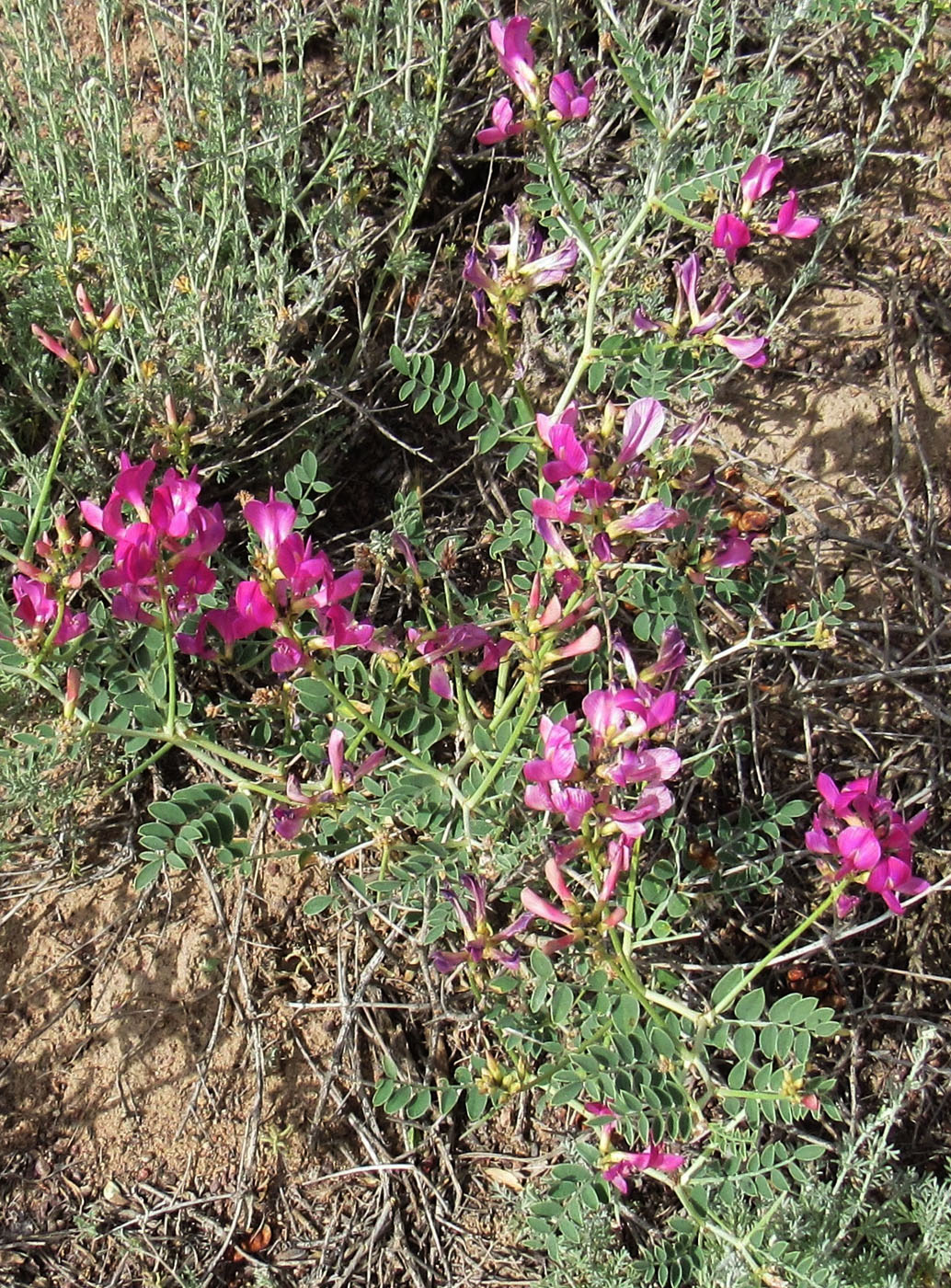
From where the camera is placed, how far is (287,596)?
5.57 feet

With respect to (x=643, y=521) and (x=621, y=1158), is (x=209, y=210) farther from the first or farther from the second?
(x=621, y=1158)

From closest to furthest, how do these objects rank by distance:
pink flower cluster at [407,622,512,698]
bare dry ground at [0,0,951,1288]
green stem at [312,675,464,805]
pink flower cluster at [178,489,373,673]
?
1. pink flower cluster at [178,489,373,673]
2. green stem at [312,675,464,805]
3. pink flower cluster at [407,622,512,698]
4. bare dry ground at [0,0,951,1288]

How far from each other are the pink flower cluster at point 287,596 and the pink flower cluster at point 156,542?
0.10 meters

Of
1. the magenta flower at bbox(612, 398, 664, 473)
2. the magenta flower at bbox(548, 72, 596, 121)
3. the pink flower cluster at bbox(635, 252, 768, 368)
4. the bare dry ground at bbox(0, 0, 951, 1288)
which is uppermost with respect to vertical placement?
the magenta flower at bbox(548, 72, 596, 121)

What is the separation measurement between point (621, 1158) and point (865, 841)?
2.27 ft

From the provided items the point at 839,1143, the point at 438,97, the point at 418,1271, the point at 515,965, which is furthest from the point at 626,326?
the point at 418,1271

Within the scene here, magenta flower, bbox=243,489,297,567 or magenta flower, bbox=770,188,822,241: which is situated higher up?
magenta flower, bbox=770,188,822,241

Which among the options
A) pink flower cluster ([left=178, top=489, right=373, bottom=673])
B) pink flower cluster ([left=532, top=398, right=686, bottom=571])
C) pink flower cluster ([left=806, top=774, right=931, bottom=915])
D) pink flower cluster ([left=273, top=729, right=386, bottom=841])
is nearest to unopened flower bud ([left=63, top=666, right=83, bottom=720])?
pink flower cluster ([left=178, top=489, right=373, bottom=673])

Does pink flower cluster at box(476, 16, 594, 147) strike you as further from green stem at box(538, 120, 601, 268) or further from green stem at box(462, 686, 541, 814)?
green stem at box(462, 686, 541, 814)

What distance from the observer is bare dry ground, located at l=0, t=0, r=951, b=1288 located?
2412 millimetres

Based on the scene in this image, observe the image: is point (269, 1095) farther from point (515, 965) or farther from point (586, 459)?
point (586, 459)

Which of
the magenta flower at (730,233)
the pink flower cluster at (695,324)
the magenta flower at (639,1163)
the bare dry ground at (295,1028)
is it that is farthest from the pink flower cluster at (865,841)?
the magenta flower at (730,233)

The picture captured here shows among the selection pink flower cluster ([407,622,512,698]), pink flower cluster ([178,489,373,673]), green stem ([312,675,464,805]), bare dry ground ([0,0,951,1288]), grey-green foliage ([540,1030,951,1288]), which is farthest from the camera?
bare dry ground ([0,0,951,1288])

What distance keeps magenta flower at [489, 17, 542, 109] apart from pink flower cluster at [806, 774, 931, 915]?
1275mm
